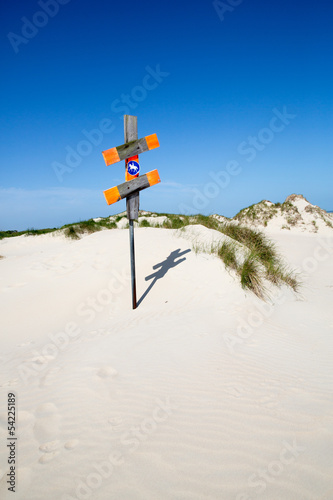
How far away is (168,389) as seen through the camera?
2.33 m

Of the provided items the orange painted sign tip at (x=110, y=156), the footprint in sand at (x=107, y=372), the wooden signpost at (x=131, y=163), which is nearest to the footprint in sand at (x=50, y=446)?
the footprint in sand at (x=107, y=372)

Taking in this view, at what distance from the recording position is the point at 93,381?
248cm

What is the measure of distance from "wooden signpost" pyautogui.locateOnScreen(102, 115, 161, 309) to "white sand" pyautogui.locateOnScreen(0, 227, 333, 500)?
1.99 m

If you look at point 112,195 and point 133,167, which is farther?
point 133,167

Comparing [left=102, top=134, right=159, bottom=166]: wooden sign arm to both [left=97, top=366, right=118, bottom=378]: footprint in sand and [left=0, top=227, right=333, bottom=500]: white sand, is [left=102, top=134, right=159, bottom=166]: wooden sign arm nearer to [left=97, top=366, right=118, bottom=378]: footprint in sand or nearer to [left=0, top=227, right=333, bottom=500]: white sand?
[left=0, top=227, right=333, bottom=500]: white sand

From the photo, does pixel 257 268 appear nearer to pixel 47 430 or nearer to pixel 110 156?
pixel 110 156

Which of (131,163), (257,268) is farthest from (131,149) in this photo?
(257,268)

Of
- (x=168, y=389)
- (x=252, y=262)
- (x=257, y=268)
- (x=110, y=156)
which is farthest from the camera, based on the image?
(x=257, y=268)

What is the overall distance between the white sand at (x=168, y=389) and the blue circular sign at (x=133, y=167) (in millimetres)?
2307

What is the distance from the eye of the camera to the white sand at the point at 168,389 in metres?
1.48

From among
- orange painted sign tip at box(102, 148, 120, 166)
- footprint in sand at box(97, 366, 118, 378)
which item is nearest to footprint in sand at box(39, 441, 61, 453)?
footprint in sand at box(97, 366, 118, 378)

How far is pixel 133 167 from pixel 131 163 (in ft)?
0.23

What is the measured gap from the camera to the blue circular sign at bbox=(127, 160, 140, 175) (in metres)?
3.99

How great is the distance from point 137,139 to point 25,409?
3743 millimetres
